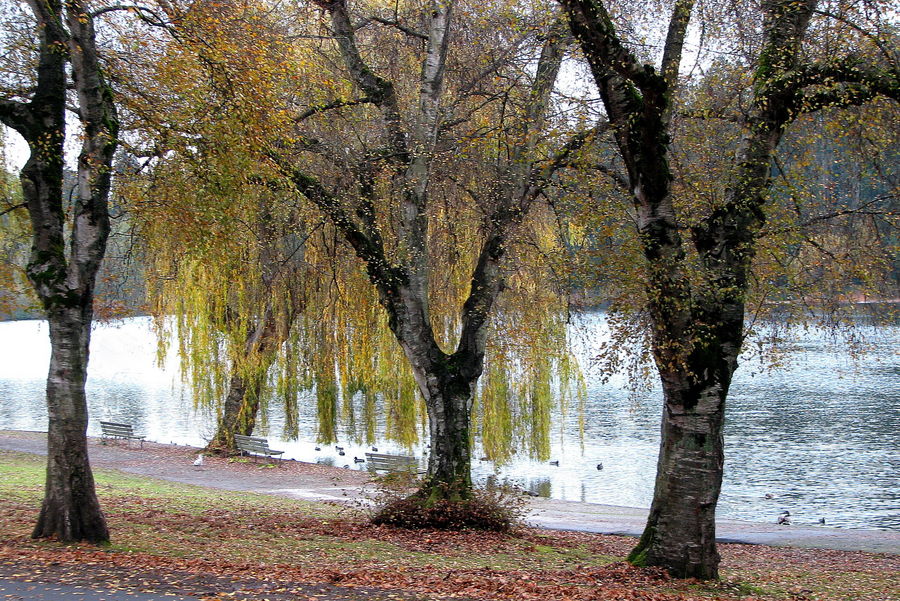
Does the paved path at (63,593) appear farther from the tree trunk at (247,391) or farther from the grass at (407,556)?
the tree trunk at (247,391)

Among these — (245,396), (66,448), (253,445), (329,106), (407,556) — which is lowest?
(407,556)

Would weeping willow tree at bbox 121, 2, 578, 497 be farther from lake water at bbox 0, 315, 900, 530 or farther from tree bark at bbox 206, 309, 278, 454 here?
lake water at bbox 0, 315, 900, 530

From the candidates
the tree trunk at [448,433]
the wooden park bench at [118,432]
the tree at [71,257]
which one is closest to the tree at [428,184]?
the tree trunk at [448,433]

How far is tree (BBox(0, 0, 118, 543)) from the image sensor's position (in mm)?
9367

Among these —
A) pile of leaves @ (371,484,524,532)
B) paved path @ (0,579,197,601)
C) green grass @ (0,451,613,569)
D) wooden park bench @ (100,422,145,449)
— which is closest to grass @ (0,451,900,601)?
green grass @ (0,451,613,569)

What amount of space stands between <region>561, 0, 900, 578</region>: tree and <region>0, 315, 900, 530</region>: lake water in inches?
92.2

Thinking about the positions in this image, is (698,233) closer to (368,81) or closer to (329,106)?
(368,81)

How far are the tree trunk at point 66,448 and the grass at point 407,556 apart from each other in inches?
12.0

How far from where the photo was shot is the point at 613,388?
52781 millimetres

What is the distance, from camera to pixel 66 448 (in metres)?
9.40

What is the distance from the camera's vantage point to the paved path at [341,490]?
1719 cm

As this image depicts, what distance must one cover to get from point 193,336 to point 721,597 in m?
18.3

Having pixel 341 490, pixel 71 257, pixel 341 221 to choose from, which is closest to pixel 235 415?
pixel 341 490

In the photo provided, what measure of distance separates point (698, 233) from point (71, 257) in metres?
7.57
